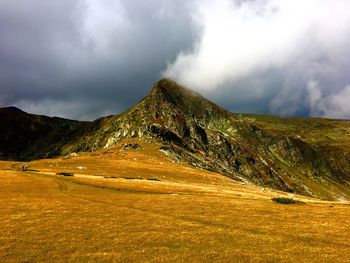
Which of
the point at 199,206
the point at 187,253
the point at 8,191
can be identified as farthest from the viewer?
the point at 8,191

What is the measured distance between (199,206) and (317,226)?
17745 millimetres

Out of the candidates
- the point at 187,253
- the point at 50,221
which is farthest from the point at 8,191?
the point at 187,253

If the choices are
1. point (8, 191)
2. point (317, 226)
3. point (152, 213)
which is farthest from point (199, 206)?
point (8, 191)

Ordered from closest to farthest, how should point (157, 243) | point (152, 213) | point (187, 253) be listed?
point (187, 253)
point (157, 243)
point (152, 213)

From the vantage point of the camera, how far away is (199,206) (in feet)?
171

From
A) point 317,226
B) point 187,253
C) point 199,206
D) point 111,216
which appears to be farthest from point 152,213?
point 317,226

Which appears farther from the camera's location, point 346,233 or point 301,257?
point 346,233

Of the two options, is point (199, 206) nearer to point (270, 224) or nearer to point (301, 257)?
point (270, 224)

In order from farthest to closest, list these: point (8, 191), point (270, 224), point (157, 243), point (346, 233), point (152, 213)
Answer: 1. point (8, 191)
2. point (152, 213)
3. point (270, 224)
4. point (346, 233)
5. point (157, 243)

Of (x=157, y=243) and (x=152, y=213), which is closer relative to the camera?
(x=157, y=243)

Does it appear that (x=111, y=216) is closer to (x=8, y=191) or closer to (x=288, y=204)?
(x=8, y=191)

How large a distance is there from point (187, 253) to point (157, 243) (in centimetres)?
366

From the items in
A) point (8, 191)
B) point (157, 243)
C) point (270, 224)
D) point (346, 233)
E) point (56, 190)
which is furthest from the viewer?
point (56, 190)

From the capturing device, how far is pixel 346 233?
1452 inches
